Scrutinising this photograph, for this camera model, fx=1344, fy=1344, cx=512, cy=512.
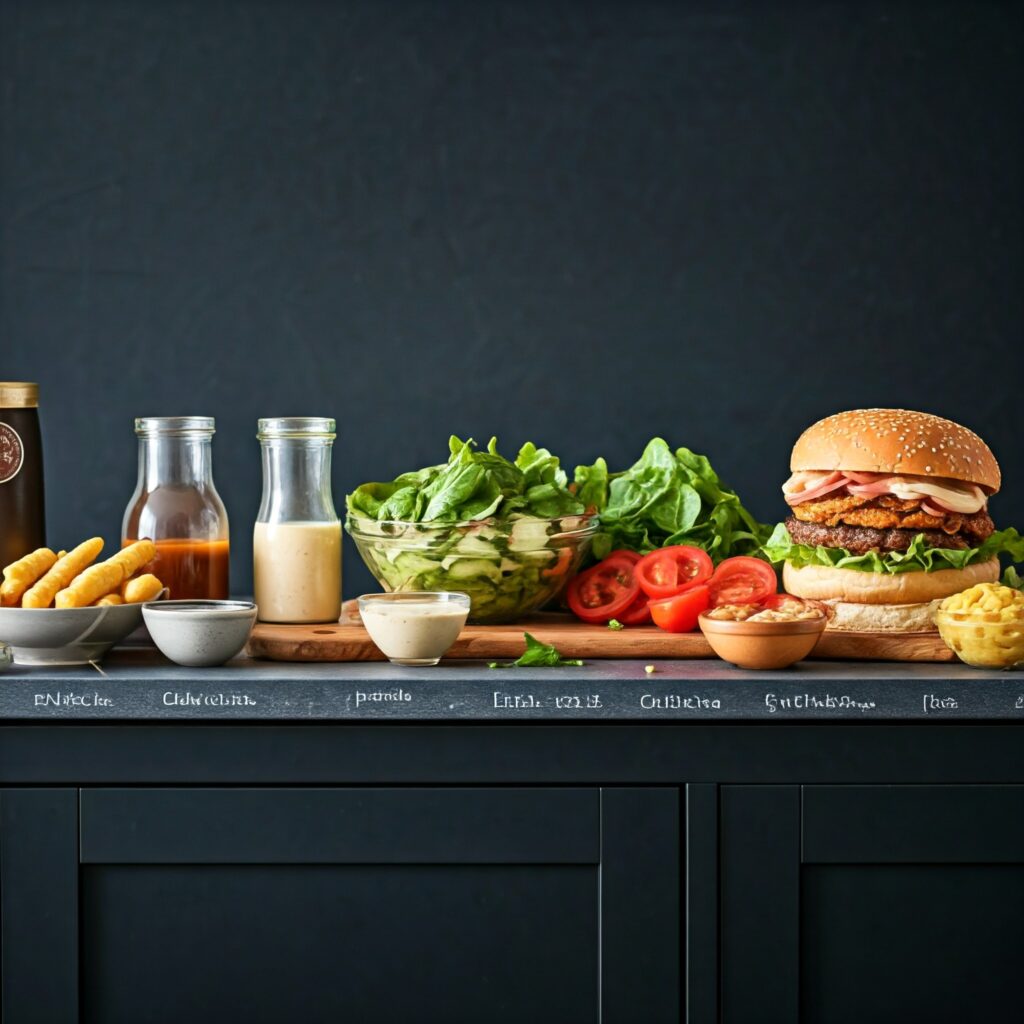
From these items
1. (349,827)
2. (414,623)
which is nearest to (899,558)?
(414,623)

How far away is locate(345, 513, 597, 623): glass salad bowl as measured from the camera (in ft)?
6.86

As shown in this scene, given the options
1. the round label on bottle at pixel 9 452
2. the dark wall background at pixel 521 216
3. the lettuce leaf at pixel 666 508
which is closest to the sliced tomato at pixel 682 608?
the lettuce leaf at pixel 666 508

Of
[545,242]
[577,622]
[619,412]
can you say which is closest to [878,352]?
[619,412]

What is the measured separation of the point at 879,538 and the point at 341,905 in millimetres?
993

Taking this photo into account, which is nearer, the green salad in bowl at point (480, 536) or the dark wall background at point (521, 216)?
the green salad in bowl at point (480, 536)

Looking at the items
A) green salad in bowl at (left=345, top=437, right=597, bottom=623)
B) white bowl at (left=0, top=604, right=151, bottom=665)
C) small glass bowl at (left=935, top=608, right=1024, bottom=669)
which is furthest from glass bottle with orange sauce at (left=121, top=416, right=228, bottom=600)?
small glass bowl at (left=935, top=608, right=1024, bottom=669)

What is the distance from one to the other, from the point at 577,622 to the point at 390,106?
1.98m

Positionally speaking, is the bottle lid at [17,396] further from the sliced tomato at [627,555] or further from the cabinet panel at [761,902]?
the cabinet panel at [761,902]

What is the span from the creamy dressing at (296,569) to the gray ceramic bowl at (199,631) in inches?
7.0

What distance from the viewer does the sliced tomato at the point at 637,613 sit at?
217 centimetres

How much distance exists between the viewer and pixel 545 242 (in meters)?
3.71

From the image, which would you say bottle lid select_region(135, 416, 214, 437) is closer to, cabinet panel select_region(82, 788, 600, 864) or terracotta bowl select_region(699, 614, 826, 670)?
cabinet panel select_region(82, 788, 600, 864)

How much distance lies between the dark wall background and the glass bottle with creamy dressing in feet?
5.53

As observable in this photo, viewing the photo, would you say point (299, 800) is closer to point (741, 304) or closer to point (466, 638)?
point (466, 638)
